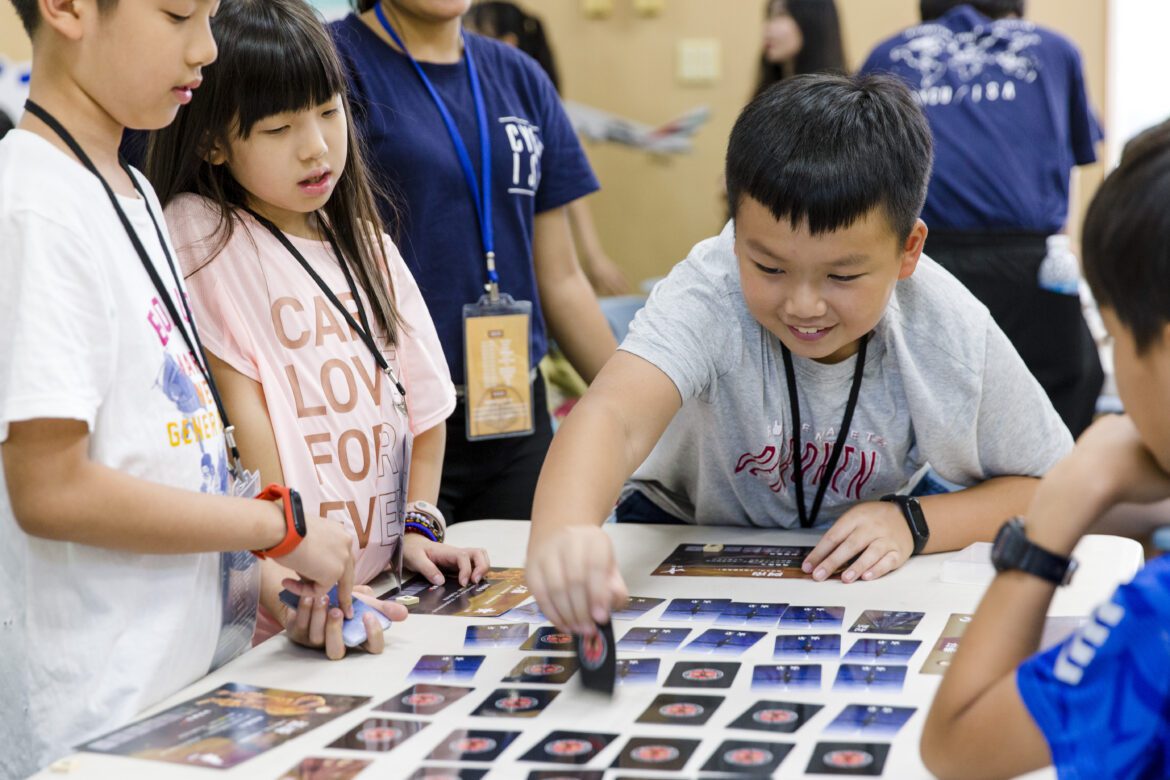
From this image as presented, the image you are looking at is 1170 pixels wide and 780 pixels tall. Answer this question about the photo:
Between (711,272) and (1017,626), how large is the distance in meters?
0.72

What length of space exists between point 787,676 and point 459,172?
1.13 meters

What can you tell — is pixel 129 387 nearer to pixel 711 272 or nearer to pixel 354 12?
pixel 711 272

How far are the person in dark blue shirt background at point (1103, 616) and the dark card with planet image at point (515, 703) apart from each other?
339 millimetres

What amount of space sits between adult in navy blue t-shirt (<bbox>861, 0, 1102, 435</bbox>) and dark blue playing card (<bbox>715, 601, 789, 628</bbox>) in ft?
6.16

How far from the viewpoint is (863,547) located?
1.50m

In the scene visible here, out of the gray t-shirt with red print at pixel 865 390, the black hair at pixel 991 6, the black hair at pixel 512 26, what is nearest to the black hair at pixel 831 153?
the gray t-shirt with red print at pixel 865 390

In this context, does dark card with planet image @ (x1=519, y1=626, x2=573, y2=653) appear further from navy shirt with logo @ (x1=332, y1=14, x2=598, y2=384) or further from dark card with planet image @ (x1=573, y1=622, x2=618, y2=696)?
navy shirt with logo @ (x1=332, y1=14, x2=598, y2=384)

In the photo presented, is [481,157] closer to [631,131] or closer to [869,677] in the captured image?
[869,677]

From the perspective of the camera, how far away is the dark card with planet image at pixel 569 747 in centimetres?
99

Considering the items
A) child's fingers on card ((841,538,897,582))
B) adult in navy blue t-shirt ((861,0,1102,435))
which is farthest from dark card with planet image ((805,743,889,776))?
adult in navy blue t-shirt ((861,0,1102,435))

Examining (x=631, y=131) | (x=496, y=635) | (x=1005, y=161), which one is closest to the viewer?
(x=496, y=635)

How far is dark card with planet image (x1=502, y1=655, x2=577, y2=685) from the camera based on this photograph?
1.17m

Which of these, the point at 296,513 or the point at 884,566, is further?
the point at 884,566

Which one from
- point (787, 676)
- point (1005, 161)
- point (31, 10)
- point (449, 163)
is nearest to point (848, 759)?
point (787, 676)
